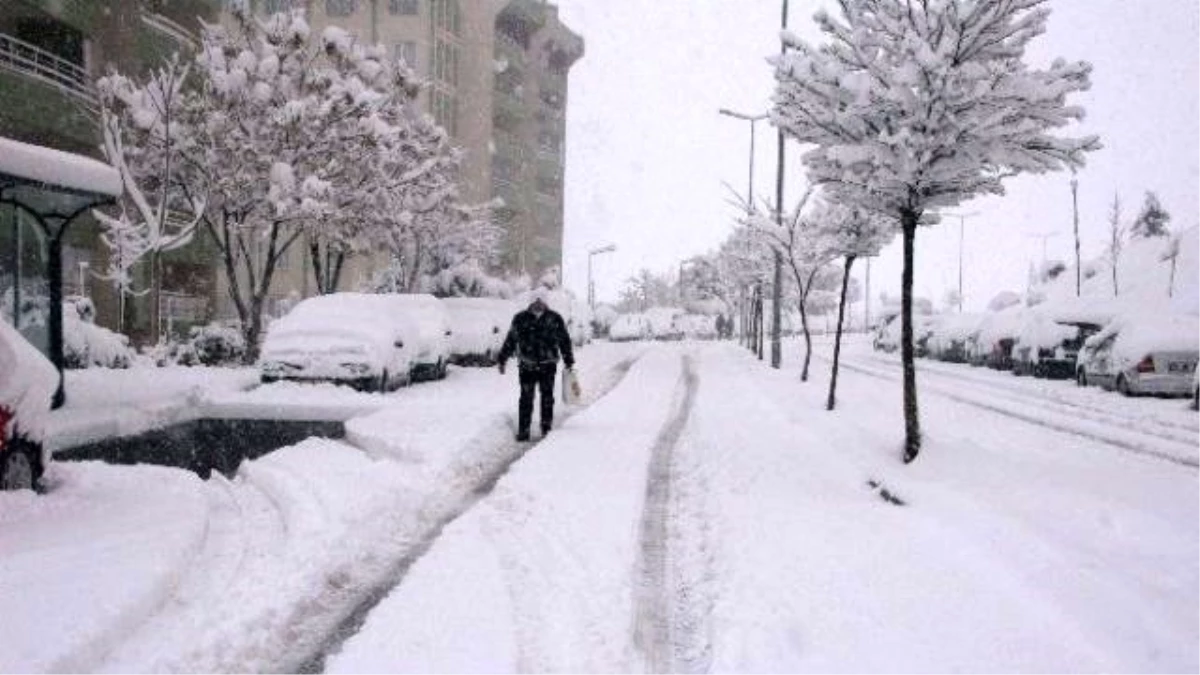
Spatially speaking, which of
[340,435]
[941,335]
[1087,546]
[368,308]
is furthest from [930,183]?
[941,335]

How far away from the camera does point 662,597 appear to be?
5.17m

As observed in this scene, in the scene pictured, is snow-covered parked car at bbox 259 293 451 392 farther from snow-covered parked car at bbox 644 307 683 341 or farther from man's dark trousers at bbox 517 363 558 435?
snow-covered parked car at bbox 644 307 683 341

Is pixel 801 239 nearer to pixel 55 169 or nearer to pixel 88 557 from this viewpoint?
pixel 55 169

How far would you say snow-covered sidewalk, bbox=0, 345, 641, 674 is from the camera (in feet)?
13.9

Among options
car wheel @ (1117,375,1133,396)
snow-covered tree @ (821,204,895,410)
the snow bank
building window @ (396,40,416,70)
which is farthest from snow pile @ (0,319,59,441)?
building window @ (396,40,416,70)

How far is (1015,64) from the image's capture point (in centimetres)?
898

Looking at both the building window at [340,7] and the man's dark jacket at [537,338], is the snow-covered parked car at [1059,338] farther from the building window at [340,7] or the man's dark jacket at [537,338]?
the building window at [340,7]

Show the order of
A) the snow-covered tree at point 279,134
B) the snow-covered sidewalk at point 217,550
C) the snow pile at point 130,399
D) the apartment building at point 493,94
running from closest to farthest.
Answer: the snow-covered sidewalk at point 217,550 → the snow pile at point 130,399 → the snow-covered tree at point 279,134 → the apartment building at point 493,94

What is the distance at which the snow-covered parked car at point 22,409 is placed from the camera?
263 inches

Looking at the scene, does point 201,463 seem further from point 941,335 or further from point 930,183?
point 941,335

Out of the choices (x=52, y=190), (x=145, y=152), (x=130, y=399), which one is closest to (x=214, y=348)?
(x=145, y=152)

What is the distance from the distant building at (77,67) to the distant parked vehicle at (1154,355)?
22.3m

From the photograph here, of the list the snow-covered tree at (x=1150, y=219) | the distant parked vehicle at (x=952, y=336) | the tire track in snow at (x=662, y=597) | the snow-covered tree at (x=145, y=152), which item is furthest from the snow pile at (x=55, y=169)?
the snow-covered tree at (x=1150, y=219)

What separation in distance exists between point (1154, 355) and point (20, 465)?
59.1 ft
